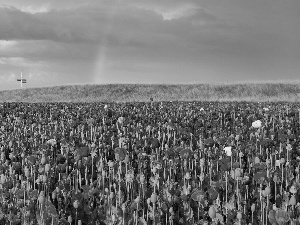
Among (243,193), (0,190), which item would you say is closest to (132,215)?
(243,193)

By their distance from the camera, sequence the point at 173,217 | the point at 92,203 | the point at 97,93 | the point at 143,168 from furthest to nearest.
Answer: the point at 97,93
the point at 143,168
the point at 92,203
the point at 173,217

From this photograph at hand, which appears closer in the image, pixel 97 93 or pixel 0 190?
pixel 0 190

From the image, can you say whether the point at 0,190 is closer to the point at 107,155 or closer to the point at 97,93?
the point at 107,155

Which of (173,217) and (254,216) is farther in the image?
(254,216)

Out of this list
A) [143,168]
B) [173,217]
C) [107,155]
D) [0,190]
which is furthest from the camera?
[107,155]

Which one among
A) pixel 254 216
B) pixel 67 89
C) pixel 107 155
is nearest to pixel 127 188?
pixel 254 216

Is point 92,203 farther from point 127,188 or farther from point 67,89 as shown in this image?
point 67,89
